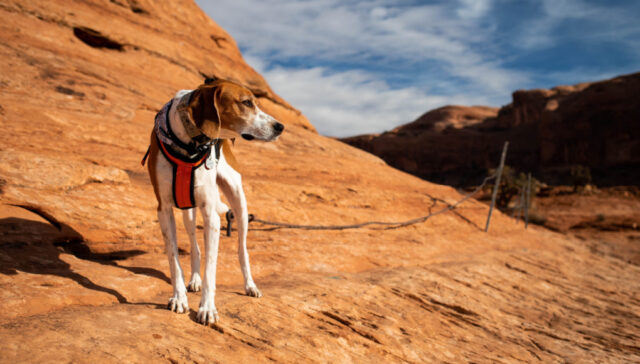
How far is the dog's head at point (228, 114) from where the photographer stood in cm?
258

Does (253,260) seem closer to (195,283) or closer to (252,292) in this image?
(195,283)

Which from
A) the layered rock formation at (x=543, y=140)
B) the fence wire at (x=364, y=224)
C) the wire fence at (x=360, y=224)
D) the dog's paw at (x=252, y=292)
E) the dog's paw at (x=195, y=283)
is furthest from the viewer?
the layered rock formation at (x=543, y=140)

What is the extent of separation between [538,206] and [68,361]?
90.1 ft

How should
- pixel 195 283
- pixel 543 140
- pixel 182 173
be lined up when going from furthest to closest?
pixel 543 140
pixel 195 283
pixel 182 173

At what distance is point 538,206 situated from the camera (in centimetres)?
Result: 2425

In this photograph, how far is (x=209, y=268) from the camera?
2744 mm

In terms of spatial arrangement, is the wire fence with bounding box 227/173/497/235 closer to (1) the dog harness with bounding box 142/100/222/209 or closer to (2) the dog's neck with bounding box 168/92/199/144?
(1) the dog harness with bounding box 142/100/222/209

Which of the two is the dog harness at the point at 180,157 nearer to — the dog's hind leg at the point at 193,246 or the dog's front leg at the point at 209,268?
the dog's front leg at the point at 209,268

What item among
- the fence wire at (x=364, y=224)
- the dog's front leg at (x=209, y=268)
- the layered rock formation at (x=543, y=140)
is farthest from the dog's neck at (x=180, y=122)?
the layered rock formation at (x=543, y=140)

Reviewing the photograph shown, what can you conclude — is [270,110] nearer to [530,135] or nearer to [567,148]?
[567,148]

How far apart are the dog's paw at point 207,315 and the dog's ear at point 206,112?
123 centimetres

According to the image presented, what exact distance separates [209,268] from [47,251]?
6.70 ft

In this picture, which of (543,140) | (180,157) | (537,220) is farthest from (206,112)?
(543,140)

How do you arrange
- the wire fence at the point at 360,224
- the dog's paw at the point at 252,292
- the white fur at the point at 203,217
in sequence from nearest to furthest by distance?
the white fur at the point at 203,217
the dog's paw at the point at 252,292
the wire fence at the point at 360,224
